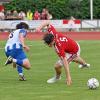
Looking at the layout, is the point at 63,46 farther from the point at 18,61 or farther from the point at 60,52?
the point at 18,61

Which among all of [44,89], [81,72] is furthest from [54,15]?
[44,89]

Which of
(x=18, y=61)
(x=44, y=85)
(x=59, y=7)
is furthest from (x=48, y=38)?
(x=59, y=7)

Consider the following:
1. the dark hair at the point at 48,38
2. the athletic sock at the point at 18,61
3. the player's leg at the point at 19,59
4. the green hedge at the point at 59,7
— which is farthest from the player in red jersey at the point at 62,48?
the green hedge at the point at 59,7

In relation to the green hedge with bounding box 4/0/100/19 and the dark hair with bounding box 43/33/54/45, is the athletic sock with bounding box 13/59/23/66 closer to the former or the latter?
the dark hair with bounding box 43/33/54/45

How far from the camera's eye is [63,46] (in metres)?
14.4

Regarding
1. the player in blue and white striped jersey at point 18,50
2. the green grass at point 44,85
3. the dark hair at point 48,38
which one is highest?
the dark hair at point 48,38

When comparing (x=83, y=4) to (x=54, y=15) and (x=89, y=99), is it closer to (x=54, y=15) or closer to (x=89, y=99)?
(x=54, y=15)

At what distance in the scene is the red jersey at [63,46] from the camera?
1408cm

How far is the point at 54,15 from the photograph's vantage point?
5025 centimetres

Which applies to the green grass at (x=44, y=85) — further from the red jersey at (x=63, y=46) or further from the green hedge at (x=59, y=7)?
the green hedge at (x=59, y=7)

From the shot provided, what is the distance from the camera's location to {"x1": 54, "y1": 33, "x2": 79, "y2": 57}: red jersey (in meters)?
14.1

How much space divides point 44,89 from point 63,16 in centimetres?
3784

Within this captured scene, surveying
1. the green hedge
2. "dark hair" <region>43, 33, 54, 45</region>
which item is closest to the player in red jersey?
"dark hair" <region>43, 33, 54, 45</region>

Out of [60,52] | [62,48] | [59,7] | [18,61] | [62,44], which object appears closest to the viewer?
[60,52]
